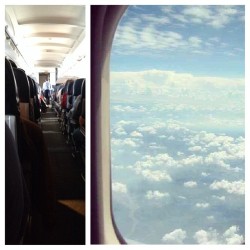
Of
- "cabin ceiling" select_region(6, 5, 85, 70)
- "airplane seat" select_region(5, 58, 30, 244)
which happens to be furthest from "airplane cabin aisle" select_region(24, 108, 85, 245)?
"cabin ceiling" select_region(6, 5, 85, 70)

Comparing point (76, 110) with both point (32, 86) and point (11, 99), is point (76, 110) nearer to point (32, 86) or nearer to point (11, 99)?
point (32, 86)

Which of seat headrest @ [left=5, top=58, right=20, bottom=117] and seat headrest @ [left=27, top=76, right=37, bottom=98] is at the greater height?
seat headrest @ [left=27, top=76, right=37, bottom=98]

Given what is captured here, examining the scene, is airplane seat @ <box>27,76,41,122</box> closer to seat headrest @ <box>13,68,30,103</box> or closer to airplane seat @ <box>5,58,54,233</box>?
seat headrest @ <box>13,68,30,103</box>

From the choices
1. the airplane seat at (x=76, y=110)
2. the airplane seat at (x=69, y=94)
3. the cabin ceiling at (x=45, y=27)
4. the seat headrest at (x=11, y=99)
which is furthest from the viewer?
the airplane seat at (x=69, y=94)

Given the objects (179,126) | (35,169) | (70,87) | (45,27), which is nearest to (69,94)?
(70,87)

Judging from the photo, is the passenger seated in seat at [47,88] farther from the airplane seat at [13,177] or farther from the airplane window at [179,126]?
the airplane window at [179,126]

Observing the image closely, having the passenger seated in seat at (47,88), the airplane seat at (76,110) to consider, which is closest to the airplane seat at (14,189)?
the airplane seat at (76,110)
